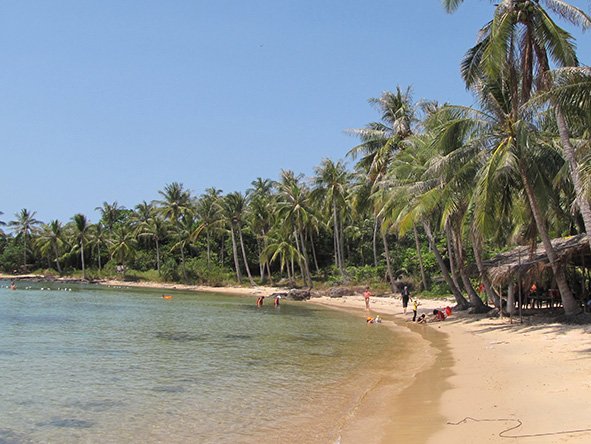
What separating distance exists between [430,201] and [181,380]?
11.9 m

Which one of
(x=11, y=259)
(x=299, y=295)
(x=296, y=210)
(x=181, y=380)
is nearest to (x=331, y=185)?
(x=296, y=210)

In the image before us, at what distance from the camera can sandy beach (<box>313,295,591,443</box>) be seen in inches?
267

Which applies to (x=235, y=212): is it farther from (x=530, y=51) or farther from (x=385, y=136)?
(x=530, y=51)

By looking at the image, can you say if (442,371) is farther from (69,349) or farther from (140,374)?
(69,349)

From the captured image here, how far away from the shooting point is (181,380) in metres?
11.8

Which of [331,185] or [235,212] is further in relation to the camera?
[235,212]

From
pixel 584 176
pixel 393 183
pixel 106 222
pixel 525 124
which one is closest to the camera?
pixel 584 176

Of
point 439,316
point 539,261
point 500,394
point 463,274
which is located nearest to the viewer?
point 500,394

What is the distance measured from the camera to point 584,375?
944 cm

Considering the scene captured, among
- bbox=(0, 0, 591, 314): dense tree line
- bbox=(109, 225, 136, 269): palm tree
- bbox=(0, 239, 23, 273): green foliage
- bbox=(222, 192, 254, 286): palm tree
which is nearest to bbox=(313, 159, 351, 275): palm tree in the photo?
bbox=(0, 0, 591, 314): dense tree line

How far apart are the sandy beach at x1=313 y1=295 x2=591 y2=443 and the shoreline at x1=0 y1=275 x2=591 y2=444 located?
0.04 ft

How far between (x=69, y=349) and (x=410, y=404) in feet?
36.8

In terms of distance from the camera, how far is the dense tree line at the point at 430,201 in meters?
15.3

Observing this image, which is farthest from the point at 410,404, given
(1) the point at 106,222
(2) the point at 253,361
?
(1) the point at 106,222
